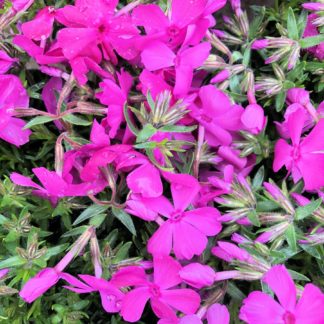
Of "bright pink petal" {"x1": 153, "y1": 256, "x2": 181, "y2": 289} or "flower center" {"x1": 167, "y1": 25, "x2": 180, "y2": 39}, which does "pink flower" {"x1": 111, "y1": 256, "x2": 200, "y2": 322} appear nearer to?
"bright pink petal" {"x1": 153, "y1": 256, "x2": 181, "y2": 289}

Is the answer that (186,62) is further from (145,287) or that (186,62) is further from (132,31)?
(145,287)

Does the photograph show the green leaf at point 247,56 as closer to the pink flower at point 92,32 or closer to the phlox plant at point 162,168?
the phlox plant at point 162,168

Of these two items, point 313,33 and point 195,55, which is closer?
point 195,55

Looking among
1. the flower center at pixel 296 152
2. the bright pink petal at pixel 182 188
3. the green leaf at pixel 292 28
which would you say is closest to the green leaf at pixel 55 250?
the bright pink petal at pixel 182 188

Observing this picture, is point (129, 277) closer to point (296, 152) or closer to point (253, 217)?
point (253, 217)

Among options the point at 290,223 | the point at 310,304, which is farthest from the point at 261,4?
the point at 310,304

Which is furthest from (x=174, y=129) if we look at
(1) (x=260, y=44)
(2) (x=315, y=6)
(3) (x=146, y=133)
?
(2) (x=315, y=6)
